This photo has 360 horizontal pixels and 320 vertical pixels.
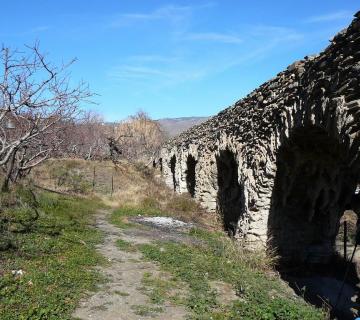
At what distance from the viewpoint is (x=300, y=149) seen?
8.52 meters

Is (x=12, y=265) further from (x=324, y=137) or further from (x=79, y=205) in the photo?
(x=79, y=205)

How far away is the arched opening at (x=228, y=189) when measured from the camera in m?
12.9

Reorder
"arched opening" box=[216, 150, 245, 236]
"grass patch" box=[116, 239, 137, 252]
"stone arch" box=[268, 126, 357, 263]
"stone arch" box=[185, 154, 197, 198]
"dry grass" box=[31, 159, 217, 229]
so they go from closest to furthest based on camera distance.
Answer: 1. "stone arch" box=[268, 126, 357, 263]
2. "grass patch" box=[116, 239, 137, 252]
3. "arched opening" box=[216, 150, 245, 236]
4. "dry grass" box=[31, 159, 217, 229]
5. "stone arch" box=[185, 154, 197, 198]

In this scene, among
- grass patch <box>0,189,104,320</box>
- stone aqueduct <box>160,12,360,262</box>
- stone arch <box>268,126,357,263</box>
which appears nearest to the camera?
grass patch <box>0,189,104,320</box>

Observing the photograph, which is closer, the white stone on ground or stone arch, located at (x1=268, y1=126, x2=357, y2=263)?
stone arch, located at (x1=268, y1=126, x2=357, y2=263)

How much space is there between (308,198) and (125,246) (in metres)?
4.10

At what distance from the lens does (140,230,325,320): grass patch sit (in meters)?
5.62

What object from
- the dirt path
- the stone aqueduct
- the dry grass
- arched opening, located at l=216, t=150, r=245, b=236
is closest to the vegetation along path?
the dirt path

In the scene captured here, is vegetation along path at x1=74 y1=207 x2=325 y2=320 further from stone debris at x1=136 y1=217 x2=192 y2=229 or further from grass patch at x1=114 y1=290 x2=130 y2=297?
stone debris at x1=136 y1=217 x2=192 y2=229

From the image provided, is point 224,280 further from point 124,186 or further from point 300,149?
point 124,186

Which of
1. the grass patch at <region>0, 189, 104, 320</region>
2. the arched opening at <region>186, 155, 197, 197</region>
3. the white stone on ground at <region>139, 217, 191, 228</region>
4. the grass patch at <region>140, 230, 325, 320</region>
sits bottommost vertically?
the grass patch at <region>140, 230, 325, 320</region>

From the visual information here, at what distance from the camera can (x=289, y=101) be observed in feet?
26.4

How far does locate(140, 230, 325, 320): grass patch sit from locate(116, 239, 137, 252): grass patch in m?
0.23

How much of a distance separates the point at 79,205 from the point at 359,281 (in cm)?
852
